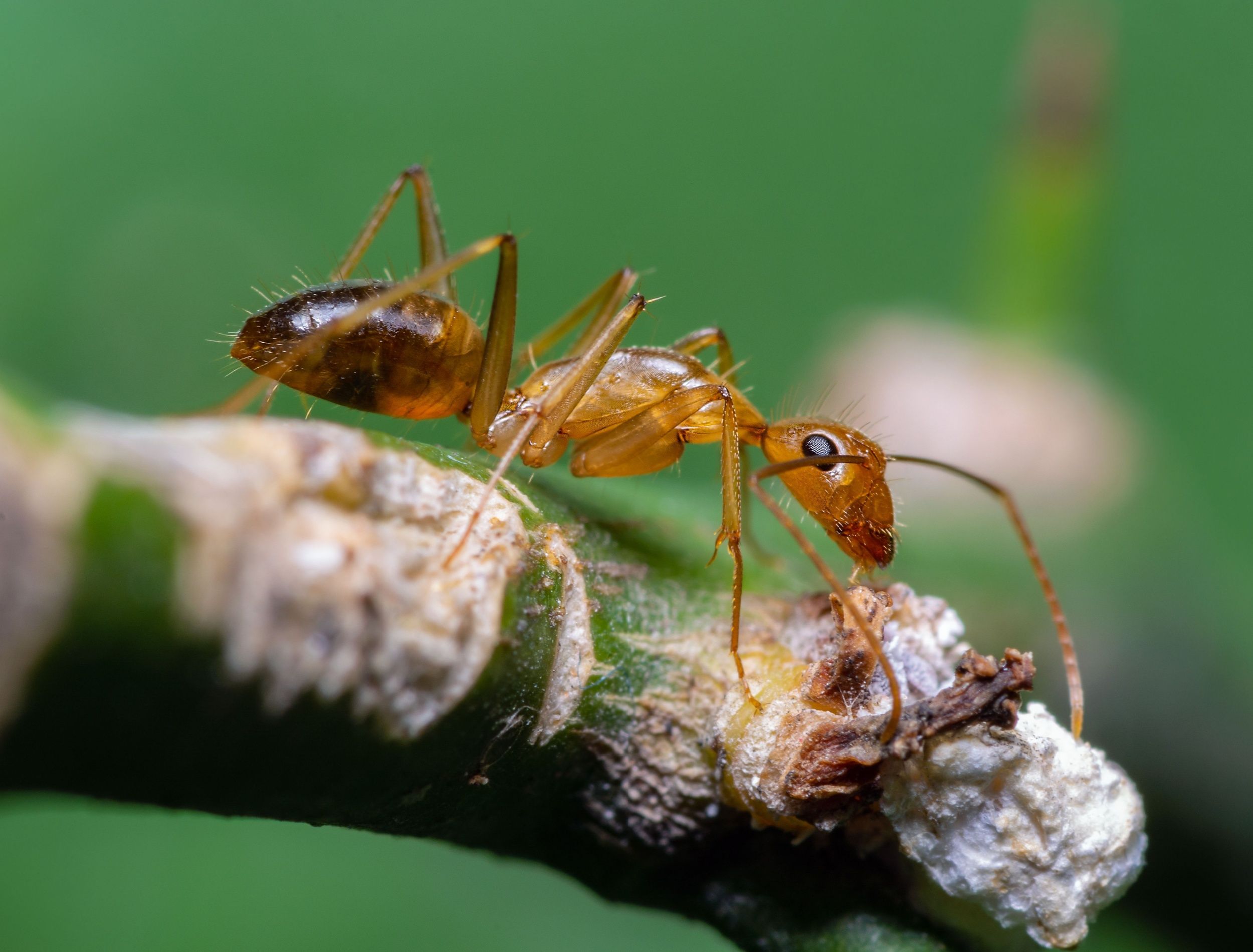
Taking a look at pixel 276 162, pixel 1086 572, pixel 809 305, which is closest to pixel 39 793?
pixel 1086 572

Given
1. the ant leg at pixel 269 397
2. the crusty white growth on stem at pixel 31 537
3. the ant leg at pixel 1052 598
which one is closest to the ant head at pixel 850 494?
the ant leg at pixel 1052 598

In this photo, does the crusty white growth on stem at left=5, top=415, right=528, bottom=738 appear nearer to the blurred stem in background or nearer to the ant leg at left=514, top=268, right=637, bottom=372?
the ant leg at left=514, top=268, right=637, bottom=372

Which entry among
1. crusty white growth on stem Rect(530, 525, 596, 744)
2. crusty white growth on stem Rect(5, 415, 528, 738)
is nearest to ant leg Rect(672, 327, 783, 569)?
crusty white growth on stem Rect(530, 525, 596, 744)

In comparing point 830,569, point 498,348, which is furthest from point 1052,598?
point 498,348

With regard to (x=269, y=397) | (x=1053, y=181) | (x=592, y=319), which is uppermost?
(x=1053, y=181)

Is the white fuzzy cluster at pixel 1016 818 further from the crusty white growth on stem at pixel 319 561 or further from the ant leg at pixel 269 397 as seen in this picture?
the ant leg at pixel 269 397

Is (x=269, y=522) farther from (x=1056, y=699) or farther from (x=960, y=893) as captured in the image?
(x=1056, y=699)

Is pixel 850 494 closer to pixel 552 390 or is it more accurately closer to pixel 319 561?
pixel 552 390
